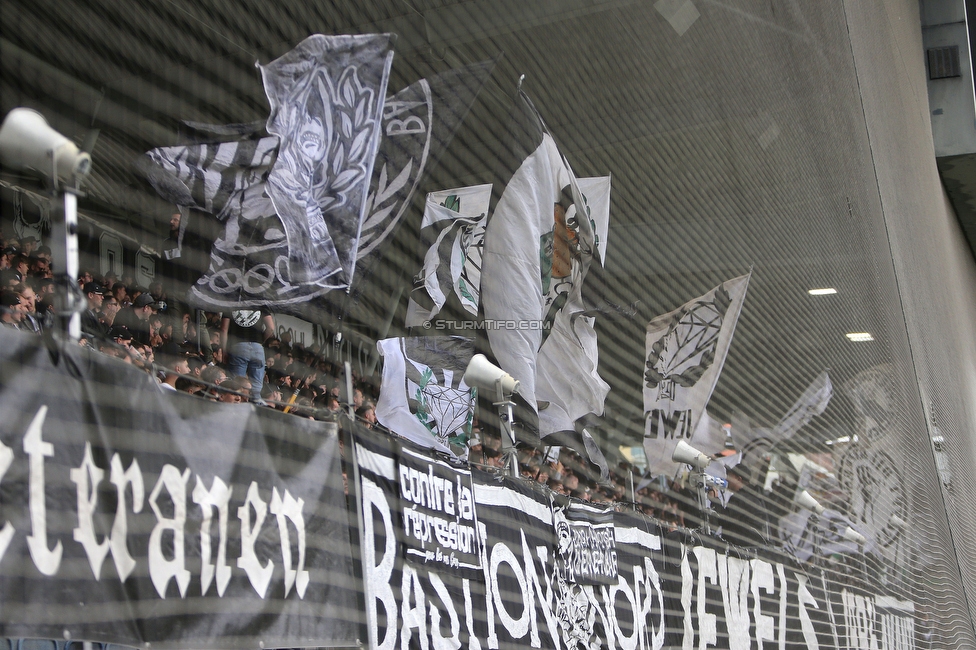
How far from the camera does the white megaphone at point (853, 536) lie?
6.22 m

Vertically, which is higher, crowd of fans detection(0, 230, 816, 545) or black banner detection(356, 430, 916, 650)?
crowd of fans detection(0, 230, 816, 545)

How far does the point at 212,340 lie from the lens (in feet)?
12.0

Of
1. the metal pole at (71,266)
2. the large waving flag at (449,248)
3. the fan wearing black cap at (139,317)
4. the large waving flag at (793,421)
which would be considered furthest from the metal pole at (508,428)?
the large waving flag at (793,421)

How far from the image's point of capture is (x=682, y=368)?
5.61 m

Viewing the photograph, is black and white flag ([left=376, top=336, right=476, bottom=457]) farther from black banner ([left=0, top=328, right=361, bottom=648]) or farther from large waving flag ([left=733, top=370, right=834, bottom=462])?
large waving flag ([left=733, top=370, right=834, bottom=462])

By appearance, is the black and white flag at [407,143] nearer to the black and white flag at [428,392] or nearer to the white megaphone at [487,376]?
the black and white flag at [428,392]

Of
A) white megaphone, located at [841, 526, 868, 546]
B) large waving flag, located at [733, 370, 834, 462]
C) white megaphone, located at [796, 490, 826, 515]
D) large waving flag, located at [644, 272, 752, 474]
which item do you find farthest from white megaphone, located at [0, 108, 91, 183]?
white megaphone, located at [841, 526, 868, 546]

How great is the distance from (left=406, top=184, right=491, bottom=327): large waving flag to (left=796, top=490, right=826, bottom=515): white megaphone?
8.74 ft

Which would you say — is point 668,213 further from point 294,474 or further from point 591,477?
point 294,474

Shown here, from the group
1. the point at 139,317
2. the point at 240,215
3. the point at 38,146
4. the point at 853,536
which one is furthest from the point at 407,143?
the point at 853,536

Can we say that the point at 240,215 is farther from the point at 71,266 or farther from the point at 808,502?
the point at 808,502

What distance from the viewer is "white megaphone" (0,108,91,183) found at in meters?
1.72

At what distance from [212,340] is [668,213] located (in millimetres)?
3387

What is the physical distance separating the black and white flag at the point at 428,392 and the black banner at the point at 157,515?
6.30 feet
